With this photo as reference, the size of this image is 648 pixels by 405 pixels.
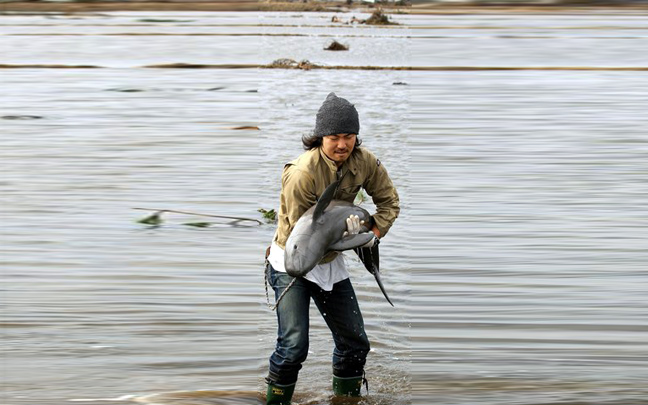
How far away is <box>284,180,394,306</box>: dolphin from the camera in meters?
4.24

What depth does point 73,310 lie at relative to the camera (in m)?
6.26

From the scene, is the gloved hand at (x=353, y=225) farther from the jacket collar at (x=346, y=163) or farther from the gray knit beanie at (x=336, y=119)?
the gray knit beanie at (x=336, y=119)

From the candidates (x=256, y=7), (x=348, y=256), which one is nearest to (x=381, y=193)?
(x=348, y=256)

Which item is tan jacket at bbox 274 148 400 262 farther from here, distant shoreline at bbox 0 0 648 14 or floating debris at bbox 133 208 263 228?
distant shoreline at bbox 0 0 648 14

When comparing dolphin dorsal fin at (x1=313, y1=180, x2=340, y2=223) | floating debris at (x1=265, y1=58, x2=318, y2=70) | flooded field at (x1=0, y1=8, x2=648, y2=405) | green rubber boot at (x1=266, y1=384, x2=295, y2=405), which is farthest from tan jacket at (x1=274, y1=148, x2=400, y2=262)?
floating debris at (x1=265, y1=58, x2=318, y2=70)

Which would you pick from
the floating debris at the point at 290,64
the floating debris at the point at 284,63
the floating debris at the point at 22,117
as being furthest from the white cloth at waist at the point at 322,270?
the floating debris at the point at 284,63

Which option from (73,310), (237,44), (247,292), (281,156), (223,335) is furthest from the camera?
(237,44)

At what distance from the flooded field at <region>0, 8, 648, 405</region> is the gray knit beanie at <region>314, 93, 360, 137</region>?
51.9 inches

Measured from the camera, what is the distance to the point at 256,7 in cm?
3003

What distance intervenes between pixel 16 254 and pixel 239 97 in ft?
24.3

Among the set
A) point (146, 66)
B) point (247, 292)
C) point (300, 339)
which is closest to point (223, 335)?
point (247, 292)

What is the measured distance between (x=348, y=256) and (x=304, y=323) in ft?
10.0

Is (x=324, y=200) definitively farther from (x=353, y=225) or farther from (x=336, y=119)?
(x=336, y=119)

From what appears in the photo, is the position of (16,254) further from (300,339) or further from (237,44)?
(237,44)
